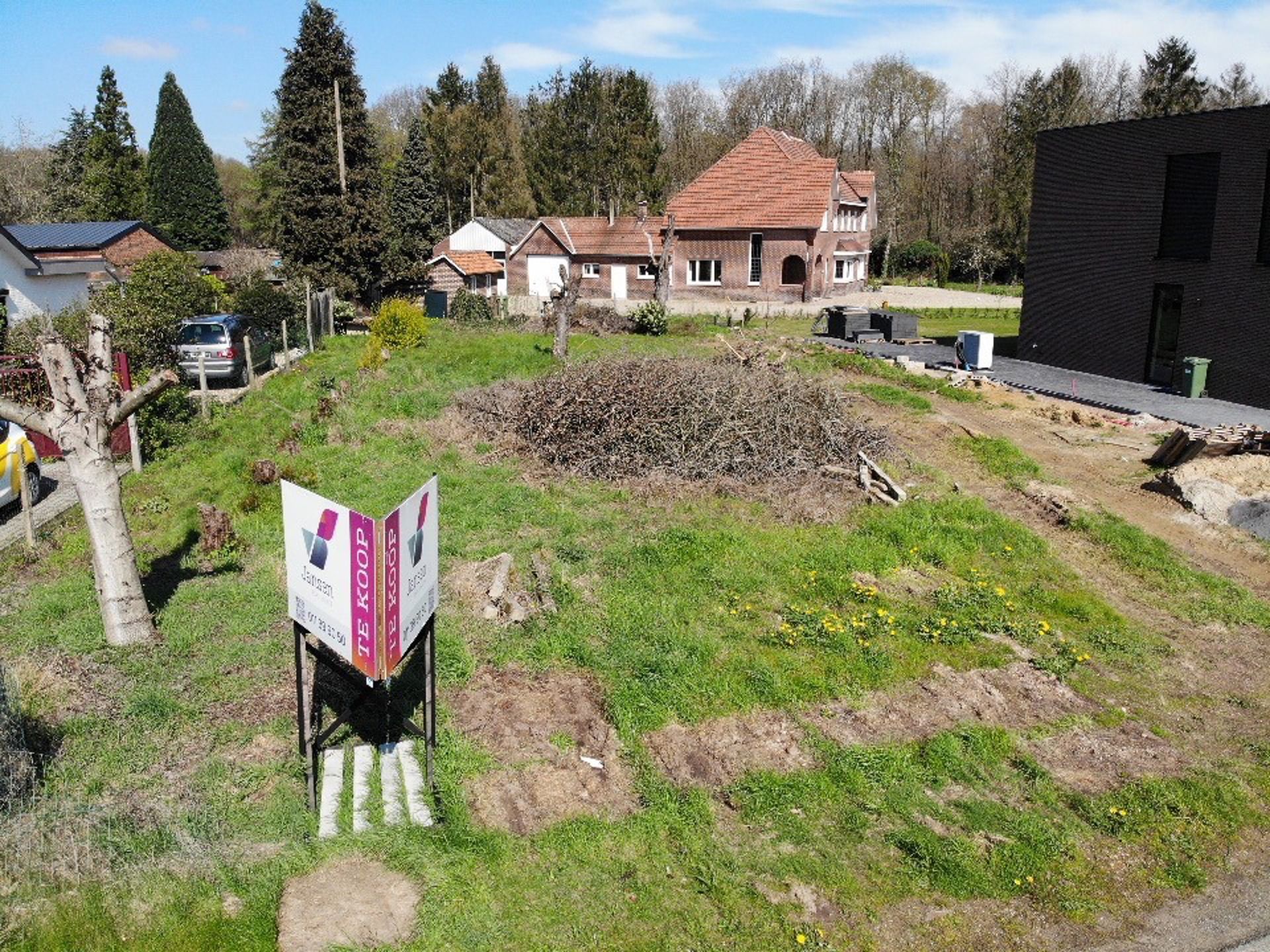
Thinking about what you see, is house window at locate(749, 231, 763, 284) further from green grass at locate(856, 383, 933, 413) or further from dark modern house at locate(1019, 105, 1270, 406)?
green grass at locate(856, 383, 933, 413)

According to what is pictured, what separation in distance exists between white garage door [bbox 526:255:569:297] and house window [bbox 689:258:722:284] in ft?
21.6

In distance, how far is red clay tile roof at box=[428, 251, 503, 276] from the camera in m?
46.7

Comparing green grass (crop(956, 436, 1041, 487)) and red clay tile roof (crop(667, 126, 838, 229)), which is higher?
red clay tile roof (crop(667, 126, 838, 229))

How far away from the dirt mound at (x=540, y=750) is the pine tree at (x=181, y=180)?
5514 cm

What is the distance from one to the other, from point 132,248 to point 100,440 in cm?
3258

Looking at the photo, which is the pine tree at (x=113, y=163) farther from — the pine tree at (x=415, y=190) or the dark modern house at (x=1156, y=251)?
the dark modern house at (x=1156, y=251)

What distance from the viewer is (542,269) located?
48.9 m

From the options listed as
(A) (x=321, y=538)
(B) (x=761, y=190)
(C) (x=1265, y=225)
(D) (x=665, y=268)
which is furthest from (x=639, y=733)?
(B) (x=761, y=190)

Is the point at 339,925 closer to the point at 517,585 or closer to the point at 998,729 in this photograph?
the point at 517,585

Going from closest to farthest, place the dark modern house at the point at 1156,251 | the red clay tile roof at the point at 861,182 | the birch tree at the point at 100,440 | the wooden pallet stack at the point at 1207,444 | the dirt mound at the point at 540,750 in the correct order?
1. the dirt mound at the point at 540,750
2. the birch tree at the point at 100,440
3. the wooden pallet stack at the point at 1207,444
4. the dark modern house at the point at 1156,251
5. the red clay tile roof at the point at 861,182

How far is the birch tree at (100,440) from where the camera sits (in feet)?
28.9

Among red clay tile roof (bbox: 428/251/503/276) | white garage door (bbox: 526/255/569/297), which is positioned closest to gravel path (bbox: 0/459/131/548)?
red clay tile roof (bbox: 428/251/503/276)

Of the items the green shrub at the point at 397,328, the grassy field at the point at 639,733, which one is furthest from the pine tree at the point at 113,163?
the grassy field at the point at 639,733

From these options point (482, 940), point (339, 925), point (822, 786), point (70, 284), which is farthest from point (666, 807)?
point (70, 284)
